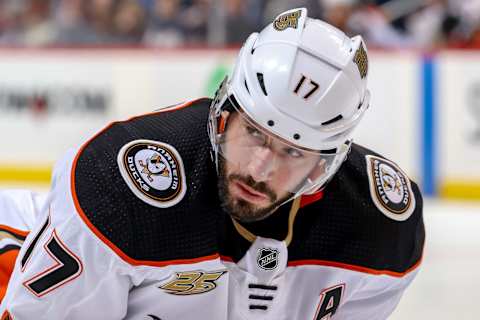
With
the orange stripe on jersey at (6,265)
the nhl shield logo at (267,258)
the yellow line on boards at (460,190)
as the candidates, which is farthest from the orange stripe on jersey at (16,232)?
the yellow line on boards at (460,190)

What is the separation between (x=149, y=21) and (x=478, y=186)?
272 cm

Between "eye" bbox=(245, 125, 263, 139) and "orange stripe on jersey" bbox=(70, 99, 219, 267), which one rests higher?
"eye" bbox=(245, 125, 263, 139)

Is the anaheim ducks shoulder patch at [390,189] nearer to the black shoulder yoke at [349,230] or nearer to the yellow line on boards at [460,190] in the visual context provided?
the black shoulder yoke at [349,230]

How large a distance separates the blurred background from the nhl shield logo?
390 cm

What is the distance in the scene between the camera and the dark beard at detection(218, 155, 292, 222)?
209cm

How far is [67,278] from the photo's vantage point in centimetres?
205

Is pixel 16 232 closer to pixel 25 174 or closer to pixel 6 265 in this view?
pixel 6 265

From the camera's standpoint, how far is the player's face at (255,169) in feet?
6.84

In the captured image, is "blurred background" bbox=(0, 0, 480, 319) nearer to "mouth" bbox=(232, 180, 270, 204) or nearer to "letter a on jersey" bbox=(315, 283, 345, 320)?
"letter a on jersey" bbox=(315, 283, 345, 320)

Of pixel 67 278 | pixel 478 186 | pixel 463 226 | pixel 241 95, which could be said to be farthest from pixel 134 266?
pixel 478 186

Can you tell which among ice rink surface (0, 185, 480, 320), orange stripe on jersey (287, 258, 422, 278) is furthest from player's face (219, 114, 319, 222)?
ice rink surface (0, 185, 480, 320)

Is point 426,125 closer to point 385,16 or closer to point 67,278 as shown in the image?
point 385,16

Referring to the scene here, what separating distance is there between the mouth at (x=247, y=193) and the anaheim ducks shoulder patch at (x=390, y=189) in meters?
0.37

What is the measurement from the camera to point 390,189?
2.38 m
